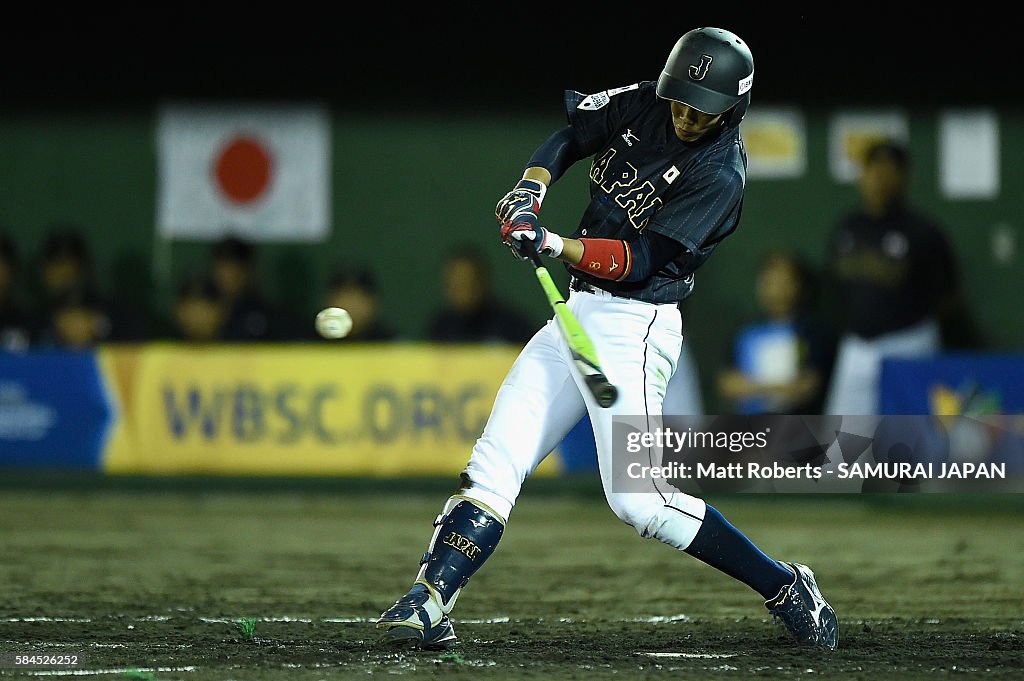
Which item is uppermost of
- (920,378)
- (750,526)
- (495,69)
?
(495,69)

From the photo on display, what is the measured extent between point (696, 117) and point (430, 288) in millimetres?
7344

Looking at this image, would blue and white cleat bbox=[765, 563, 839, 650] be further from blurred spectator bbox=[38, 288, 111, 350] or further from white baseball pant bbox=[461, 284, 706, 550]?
blurred spectator bbox=[38, 288, 111, 350]

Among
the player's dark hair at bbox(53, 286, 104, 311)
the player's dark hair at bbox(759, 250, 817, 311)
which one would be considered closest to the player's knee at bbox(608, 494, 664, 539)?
the player's dark hair at bbox(759, 250, 817, 311)

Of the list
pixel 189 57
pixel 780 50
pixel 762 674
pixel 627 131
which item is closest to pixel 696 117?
pixel 627 131

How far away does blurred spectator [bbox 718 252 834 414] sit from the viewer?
35.2ft

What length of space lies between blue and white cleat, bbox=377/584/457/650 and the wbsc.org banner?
4150 mm

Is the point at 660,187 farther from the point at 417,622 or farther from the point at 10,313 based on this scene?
the point at 10,313

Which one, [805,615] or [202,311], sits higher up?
[202,311]

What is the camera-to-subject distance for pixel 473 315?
35.8 ft

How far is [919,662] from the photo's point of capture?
5121mm

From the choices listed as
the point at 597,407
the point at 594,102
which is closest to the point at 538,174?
the point at 594,102

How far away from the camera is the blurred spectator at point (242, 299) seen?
11.0 meters

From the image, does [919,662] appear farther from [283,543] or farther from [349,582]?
[283,543]

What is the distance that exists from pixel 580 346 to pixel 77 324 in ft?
22.6
